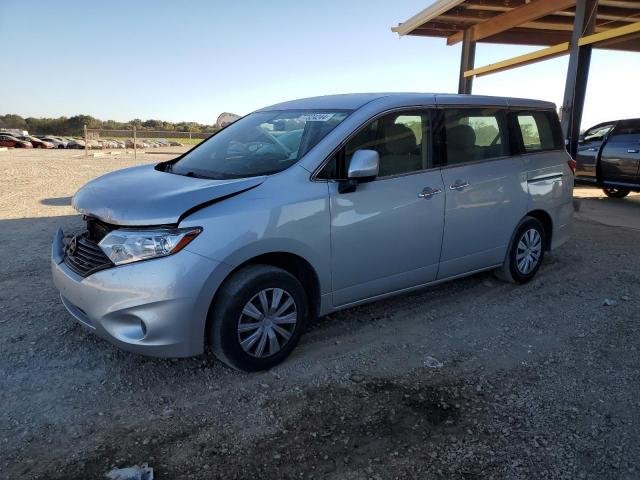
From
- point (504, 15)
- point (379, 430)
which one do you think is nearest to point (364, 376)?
point (379, 430)

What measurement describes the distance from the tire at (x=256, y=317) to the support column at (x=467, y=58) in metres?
11.8

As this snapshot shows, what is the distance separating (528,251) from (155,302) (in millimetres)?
3881

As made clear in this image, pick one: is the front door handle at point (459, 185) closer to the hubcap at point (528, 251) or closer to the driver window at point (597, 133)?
the hubcap at point (528, 251)

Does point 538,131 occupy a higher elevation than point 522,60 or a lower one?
lower

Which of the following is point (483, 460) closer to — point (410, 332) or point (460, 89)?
point (410, 332)

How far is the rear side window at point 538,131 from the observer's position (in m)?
4.96

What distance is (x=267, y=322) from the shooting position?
128 inches

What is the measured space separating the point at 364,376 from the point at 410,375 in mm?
319

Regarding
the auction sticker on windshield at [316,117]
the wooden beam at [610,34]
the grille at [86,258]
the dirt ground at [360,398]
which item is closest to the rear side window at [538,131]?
the dirt ground at [360,398]

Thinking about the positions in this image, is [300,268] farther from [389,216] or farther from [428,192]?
[428,192]

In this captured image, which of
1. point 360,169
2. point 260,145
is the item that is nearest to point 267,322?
point 360,169

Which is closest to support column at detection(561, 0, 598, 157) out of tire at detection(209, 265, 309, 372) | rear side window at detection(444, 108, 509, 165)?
rear side window at detection(444, 108, 509, 165)

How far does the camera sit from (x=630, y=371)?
3.45 m

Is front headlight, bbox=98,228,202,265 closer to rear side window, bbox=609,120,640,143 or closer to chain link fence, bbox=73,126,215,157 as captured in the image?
rear side window, bbox=609,120,640,143
